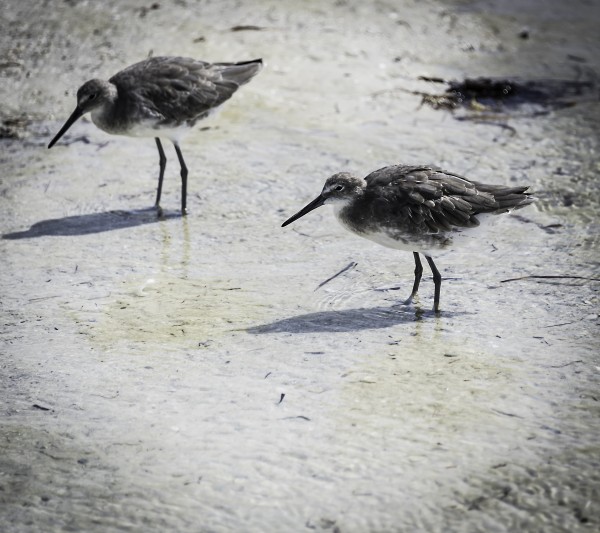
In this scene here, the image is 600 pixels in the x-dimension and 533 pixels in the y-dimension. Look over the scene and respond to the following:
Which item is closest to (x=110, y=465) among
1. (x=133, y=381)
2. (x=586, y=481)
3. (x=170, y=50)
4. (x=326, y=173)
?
(x=133, y=381)

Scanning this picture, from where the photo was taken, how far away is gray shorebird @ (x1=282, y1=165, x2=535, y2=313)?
647cm

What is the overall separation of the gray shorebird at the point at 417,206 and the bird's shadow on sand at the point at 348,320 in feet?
0.53

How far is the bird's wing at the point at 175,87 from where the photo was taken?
8.57 m

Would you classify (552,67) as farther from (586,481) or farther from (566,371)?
(586,481)

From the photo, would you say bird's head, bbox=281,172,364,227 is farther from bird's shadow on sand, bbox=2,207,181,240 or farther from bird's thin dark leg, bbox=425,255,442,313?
bird's shadow on sand, bbox=2,207,181,240

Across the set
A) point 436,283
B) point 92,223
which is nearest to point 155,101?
point 92,223

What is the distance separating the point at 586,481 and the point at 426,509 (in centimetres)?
90

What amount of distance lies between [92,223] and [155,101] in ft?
4.36

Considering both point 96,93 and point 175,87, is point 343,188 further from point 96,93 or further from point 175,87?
point 96,93

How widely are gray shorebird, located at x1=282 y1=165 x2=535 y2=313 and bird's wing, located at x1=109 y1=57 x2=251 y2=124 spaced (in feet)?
8.09

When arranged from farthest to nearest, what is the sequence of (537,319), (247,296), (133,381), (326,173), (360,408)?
(326,173)
(247,296)
(537,319)
(133,381)
(360,408)

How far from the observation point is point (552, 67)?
1158cm

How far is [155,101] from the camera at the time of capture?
859 centimetres

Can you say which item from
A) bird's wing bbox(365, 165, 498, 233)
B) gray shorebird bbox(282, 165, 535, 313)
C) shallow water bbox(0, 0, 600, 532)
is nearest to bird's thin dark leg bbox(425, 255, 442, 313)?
gray shorebird bbox(282, 165, 535, 313)
